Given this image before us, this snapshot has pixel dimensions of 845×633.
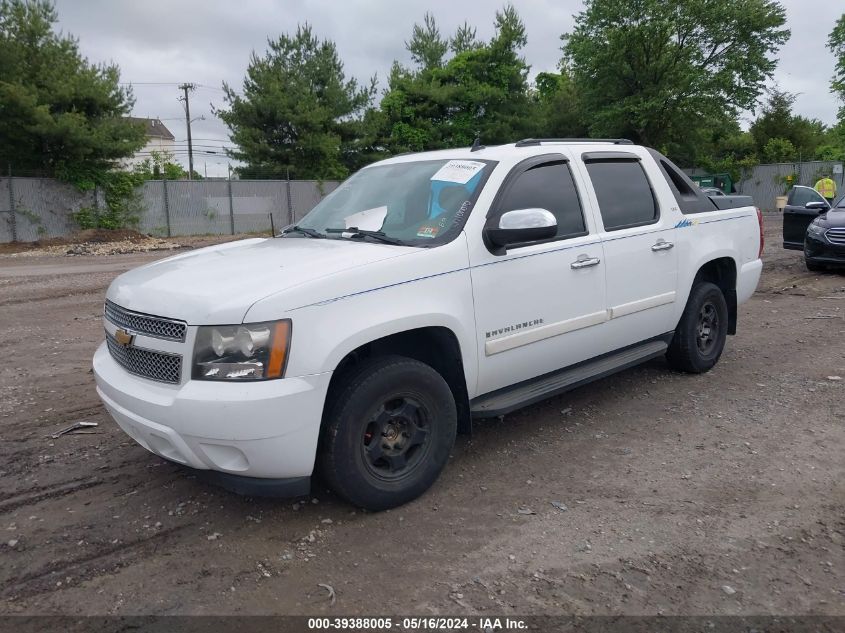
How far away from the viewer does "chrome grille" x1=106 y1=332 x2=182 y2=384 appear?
3143 mm

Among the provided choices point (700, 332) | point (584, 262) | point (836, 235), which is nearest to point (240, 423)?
point (584, 262)

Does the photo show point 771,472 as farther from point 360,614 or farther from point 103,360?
point 103,360

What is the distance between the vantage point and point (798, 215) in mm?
12344

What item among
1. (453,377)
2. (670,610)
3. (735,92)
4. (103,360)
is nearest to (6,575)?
(103,360)

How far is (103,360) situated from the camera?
12.3 feet

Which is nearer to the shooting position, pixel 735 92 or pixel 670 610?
pixel 670 610

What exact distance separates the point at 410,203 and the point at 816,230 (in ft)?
32.7

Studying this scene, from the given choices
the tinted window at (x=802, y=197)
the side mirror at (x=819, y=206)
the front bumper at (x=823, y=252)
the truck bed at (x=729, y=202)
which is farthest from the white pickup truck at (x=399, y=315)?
the tinted window at (x=802, y=197)

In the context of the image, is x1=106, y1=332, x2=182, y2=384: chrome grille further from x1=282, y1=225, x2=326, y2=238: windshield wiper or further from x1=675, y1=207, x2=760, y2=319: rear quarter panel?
x1=675, y1=207, x2=760, y2=319: rear quarter panel

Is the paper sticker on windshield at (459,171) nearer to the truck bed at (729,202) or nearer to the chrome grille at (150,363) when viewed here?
the chrome grille at (150,363)

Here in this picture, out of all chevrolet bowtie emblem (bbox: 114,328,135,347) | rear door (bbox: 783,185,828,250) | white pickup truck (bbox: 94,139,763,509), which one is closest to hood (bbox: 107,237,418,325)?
white pickup truck (bbox: 94,139,763,509)

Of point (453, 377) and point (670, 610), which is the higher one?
point (453, 377)

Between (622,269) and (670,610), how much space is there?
2474 millimetres

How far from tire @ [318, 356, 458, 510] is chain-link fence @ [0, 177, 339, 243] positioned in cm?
2173
